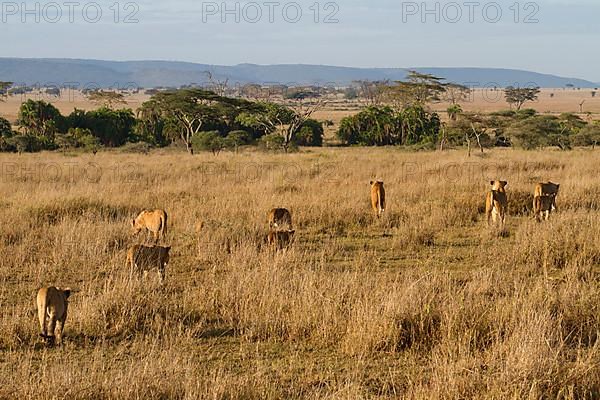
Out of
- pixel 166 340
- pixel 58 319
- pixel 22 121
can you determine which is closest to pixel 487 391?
pixel 166 340

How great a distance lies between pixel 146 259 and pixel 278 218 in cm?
344

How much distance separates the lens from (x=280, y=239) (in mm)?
9219

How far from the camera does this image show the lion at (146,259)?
7.41m

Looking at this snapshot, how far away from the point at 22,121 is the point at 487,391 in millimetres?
39634

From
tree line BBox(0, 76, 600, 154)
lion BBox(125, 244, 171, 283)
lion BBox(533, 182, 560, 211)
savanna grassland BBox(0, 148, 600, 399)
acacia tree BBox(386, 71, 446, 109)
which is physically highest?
acacia tree BBox(386, 71, 446, 109)

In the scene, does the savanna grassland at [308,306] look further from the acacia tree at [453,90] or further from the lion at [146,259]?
the acacia tree at [453,90]

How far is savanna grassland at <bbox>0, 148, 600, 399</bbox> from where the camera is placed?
14.9 feet

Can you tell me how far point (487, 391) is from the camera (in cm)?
430

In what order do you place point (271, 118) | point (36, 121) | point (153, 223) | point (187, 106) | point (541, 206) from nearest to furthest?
point (153, 223) → point (541, 206) → point (187, 106) → point (36, 121) → point (271, 118)

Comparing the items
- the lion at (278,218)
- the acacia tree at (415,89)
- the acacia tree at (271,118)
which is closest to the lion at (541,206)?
the lion at (278,218)

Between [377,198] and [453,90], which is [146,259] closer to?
[377,198]

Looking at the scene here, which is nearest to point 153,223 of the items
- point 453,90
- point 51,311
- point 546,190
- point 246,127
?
point 51,311

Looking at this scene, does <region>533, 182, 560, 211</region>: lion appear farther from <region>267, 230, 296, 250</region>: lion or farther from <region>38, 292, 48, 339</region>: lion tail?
<region>38, 292, 48, 339</region>: lion tail

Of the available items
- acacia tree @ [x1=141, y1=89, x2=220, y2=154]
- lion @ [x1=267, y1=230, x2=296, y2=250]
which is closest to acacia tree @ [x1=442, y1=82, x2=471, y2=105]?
acacia tree @ [x1=141, y1=89, x2=220, y2=154]
